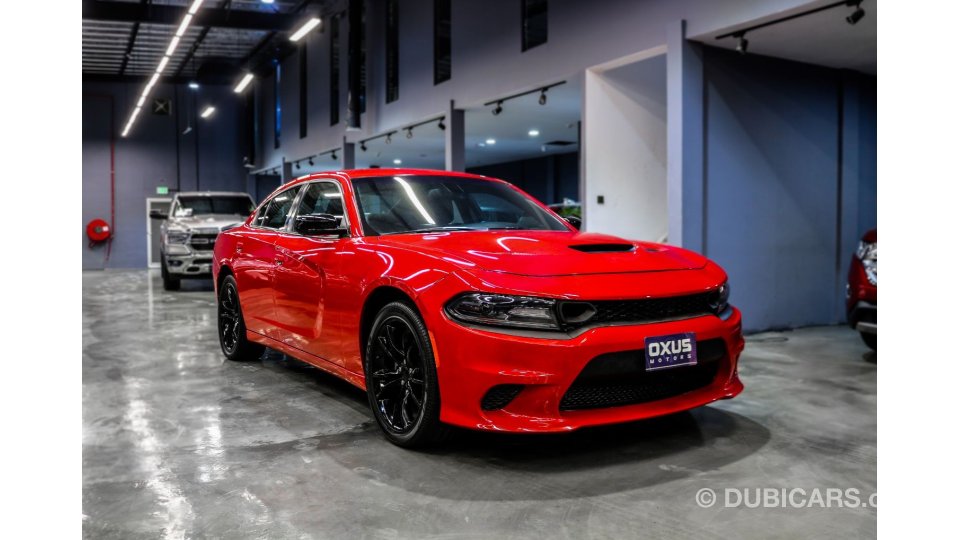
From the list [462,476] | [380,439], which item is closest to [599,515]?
[462,476]

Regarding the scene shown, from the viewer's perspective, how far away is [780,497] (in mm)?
2809

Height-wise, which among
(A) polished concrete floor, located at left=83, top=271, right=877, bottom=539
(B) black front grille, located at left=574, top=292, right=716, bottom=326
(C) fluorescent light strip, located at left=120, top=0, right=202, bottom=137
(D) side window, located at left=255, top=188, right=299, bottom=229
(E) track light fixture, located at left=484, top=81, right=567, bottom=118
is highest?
(C) fluorescent light strip, located at left=120, top=0, right=202, bottom=137

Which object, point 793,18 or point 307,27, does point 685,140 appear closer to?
point 793,18

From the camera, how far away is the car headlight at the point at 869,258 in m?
5.14

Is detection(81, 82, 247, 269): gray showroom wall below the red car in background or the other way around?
the other way around

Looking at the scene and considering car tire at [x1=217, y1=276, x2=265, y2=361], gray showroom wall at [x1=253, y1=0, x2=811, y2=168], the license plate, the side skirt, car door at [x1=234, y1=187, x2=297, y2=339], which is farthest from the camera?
gray showroom wall at [x1=253, y1=0, x2=811, y2=168]

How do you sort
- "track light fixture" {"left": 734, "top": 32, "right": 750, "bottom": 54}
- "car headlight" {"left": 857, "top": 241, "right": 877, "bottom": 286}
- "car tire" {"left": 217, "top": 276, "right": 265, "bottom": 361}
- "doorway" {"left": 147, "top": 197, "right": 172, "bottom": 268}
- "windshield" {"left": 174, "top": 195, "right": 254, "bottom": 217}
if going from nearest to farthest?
"car headlight" {"left": 857, "top": 241, "right": 877, "bottom": 286}, "car tire" {"left": 217, "top": 276, "right": 265, "bottom": 361}, "track light fixture" {"left": 734, "top": 32, "right": 750, "bottom": 54}, "windshield" {"left": 174, "top": 195, "right": 254, "bottom": 217}, "doorway" {"left": 147, "top": 197, "right": 172, "bottom": 268}

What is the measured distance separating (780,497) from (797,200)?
558 cm

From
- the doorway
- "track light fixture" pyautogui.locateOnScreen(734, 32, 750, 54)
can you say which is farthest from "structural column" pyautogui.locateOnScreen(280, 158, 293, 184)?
"track light fixture" pyautogui.locateOnScreen(734, 32, 750, 54)

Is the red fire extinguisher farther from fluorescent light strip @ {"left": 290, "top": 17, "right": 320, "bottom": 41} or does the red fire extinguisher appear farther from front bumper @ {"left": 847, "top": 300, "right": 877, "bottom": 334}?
front bumper @ {"left": 847, "top": 300, "right": 877, "bottom": 334}

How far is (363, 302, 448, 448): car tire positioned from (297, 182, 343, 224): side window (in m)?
0.87

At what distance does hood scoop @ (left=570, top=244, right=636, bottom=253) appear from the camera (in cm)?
341

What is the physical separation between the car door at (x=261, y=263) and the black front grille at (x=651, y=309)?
244 centimetres

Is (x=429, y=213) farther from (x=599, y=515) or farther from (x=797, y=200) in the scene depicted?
(x=797, y=200)
